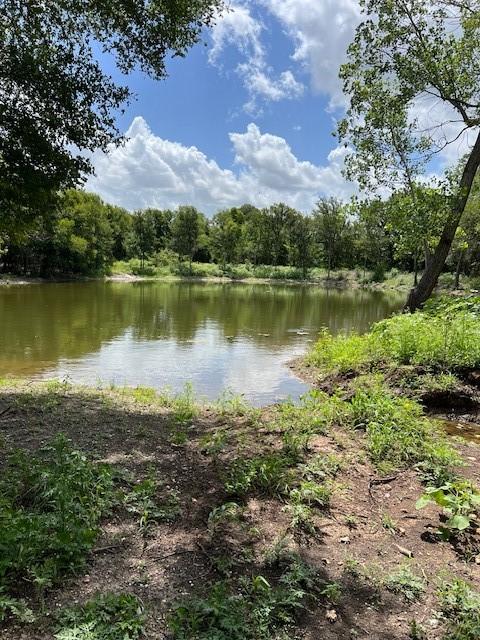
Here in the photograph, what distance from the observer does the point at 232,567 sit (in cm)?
326

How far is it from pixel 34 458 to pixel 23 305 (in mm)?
25878

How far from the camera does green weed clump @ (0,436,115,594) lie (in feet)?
9.39

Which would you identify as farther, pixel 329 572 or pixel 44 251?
pixel 44 251

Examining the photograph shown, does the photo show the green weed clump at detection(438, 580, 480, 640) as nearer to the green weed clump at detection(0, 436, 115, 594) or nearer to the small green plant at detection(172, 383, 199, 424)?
the green weed clump at detection(0, 436, 115, 594)

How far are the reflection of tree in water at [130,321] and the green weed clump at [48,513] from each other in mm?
9026

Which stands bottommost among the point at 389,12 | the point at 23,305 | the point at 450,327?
the point at 23,305

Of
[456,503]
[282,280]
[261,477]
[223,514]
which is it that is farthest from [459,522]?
[282,280]

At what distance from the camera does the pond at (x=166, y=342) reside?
1223 cm

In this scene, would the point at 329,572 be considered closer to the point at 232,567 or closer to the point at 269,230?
the point at 232,567

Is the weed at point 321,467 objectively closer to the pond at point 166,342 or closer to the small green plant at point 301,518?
the small green plant at point 301,518

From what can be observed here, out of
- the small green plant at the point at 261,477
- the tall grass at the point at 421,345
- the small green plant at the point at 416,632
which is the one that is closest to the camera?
the small green plant at the point at 416,632

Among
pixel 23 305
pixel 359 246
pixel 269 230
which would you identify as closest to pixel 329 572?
pixel 23 305

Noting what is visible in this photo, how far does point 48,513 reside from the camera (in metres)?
3.46

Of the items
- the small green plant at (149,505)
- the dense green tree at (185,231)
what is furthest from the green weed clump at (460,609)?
the dense green tree at (185,231)
